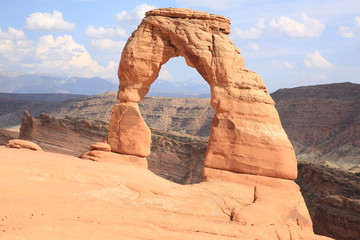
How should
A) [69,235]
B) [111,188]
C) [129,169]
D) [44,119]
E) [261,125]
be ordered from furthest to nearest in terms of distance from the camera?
1. [44,119]
2. [261,125]
3. [129,169]
4. [111,188]
5. [69,235]

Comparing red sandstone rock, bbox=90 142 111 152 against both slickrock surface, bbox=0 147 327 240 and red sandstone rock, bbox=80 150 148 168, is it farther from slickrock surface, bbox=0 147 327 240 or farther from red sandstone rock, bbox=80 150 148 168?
slickrock surface, bbox=0 147 327 240

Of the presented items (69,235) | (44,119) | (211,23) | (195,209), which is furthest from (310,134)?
(69,235)

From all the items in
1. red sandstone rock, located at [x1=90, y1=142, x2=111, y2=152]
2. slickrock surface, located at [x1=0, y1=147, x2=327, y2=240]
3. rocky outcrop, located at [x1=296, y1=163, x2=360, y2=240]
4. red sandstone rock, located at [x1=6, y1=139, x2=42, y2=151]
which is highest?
red sandstone rock, located at [x1=90, y1=142, x2=111, y2=152]

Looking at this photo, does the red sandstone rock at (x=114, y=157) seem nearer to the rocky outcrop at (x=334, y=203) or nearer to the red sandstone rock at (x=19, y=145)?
the red sandstone rock at (x=19, y=145)

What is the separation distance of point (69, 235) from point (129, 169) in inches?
244

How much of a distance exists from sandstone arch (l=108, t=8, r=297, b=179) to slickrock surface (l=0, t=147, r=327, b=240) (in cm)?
111

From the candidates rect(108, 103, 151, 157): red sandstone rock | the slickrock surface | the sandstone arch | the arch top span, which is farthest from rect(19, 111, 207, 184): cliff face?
the slickrock surface

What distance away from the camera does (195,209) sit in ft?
40.0

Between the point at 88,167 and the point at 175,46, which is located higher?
the point at 175,46

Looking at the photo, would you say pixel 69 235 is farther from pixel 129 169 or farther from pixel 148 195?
pixel 129 169

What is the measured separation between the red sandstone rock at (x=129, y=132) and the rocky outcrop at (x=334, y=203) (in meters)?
13.1

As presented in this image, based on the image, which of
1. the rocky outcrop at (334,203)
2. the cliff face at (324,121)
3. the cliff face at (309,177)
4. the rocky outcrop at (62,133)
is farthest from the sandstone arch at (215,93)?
the cliff face at (324,121)

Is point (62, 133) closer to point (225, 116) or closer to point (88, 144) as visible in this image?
point (88, 144)

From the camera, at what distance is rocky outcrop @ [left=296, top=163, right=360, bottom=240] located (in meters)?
22.5
